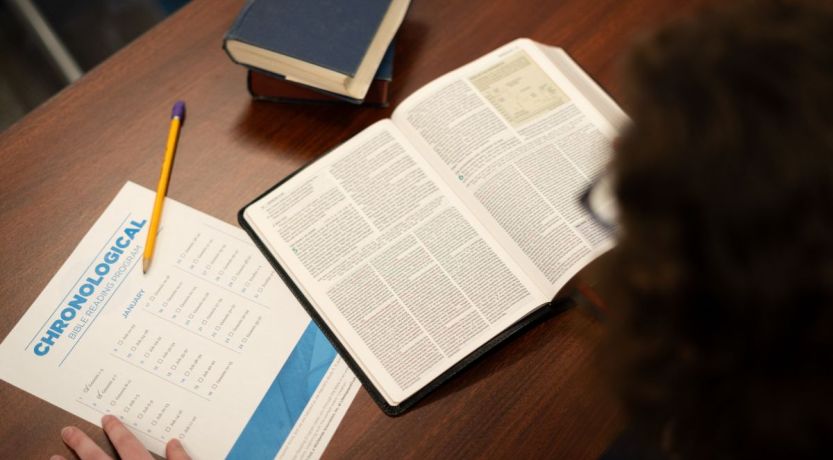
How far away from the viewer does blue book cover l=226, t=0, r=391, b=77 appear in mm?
796

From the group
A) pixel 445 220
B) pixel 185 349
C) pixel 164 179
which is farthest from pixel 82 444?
pixel 445 220

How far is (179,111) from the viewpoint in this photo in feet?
2.77

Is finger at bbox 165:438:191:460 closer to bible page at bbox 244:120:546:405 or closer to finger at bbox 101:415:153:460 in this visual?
finger at bbox 101:415:153:460

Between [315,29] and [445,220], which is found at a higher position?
[315,29]

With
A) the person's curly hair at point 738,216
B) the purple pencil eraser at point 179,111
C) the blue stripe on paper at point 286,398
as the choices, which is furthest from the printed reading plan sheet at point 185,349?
the person's curly hair at point 738,216

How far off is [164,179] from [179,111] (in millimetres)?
98

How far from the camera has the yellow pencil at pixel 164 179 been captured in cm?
76

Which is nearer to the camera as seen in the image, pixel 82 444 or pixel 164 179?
pixel 82 444

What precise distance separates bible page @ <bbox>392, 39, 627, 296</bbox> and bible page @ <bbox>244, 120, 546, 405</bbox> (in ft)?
0.08

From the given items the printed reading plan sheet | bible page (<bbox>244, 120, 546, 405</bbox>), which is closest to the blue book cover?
bible page (<bbox>244, 120, 546, 405</bbox>)

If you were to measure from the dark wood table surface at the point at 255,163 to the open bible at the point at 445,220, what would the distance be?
0.04 meters

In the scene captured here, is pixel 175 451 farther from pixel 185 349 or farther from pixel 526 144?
pixel 526 144

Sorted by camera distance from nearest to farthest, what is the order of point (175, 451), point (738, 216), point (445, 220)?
point (738, 216) < point (175, 451) < point (445, 220)

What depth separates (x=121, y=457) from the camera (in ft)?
2.17
